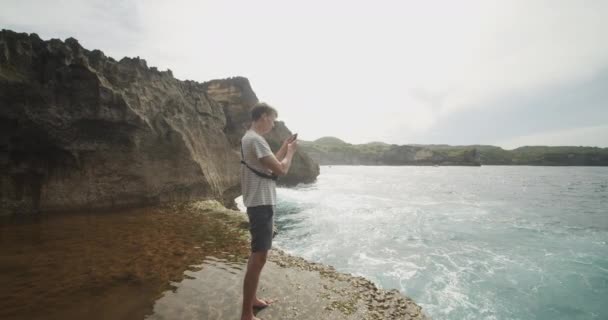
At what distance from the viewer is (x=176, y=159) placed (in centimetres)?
1515

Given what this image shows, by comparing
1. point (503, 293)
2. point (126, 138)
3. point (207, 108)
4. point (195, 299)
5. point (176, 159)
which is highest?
point (207, 108)

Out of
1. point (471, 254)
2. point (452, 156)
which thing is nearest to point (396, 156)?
point (452, 156)

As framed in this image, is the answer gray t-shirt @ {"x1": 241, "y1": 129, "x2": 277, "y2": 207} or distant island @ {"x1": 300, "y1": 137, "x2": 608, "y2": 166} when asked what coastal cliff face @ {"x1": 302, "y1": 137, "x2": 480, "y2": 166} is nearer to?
distant island @ {"x1": 300, "y1": 137, "x2": 608, "y2": 166}

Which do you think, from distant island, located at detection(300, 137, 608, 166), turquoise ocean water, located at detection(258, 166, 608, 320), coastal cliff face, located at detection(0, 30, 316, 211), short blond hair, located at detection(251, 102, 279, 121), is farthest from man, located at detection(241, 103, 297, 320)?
distant island, located at detection(300, 137, 608, 166)

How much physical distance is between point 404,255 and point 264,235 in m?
10.9

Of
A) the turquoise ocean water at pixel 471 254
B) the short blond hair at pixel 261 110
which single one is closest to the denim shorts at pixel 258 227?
the short blond hair at pixel 261 110

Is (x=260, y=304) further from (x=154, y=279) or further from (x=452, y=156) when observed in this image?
(x=452, y=156)

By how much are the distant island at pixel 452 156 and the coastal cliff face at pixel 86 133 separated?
128 metres

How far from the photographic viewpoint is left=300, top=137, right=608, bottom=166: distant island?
495ft

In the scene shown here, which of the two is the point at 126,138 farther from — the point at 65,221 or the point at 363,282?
the point at 363,282

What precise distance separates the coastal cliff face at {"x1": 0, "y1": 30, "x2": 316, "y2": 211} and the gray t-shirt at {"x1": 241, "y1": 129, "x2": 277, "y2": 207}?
11364 millimetres

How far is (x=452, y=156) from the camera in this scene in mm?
165125

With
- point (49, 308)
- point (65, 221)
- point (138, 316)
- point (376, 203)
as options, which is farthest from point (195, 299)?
point (376, 203)

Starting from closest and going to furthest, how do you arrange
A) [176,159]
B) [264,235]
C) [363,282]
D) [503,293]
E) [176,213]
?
[264,235] < [363,282] < [503,293] < [176,213] < [176,159]
